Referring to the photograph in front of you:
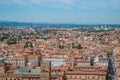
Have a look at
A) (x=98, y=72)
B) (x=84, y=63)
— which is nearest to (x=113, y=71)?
(x=84, y=63)

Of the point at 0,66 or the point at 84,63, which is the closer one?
the point at 0,66

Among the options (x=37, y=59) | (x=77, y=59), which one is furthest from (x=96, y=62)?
(x=37, y=59)

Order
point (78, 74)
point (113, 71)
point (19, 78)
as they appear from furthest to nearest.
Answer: point (113, 71) < point (78, 74) < point (19, 78)

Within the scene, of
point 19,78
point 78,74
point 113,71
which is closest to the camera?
point 19,78

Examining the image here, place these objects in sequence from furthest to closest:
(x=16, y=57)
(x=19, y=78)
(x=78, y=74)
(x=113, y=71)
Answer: (x=16, y=57), (x=113, y=71), (x=78, y=74), (x=19, y=78)

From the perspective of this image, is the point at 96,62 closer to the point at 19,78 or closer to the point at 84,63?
the point at 84,63

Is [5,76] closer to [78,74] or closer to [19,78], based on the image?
[19,78]

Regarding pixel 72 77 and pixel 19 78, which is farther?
pixel 72 77

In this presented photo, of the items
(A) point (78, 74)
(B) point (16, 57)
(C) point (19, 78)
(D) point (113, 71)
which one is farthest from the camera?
(B) point (16, 57)
